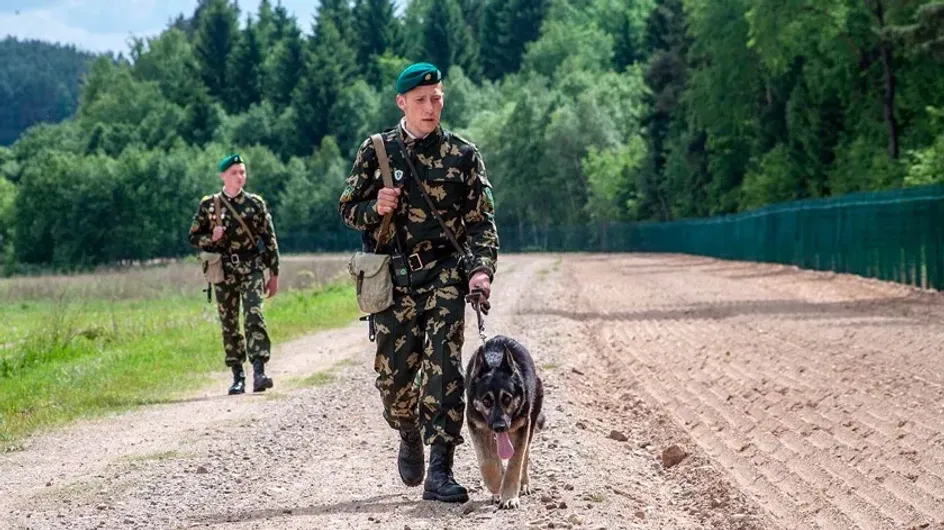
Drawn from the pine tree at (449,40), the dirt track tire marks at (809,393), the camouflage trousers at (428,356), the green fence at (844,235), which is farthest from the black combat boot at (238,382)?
the pine tree at (449,40)

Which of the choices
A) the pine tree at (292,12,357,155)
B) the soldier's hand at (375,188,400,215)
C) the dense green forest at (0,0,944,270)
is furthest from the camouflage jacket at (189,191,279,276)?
the pine tree at (292,12,357,155)

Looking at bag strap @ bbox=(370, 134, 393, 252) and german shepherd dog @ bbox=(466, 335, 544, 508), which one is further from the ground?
bag strap @ bbox=(370, 134, 393, 252)

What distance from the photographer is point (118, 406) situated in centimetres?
1461

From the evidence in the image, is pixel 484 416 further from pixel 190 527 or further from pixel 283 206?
pixel 283 206

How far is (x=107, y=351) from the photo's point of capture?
2191 centimetres

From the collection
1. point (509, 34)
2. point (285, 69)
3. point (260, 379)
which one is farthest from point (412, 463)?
point (509, 34)

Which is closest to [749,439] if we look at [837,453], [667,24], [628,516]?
[837,453]

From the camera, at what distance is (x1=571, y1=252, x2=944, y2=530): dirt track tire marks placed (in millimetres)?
9102

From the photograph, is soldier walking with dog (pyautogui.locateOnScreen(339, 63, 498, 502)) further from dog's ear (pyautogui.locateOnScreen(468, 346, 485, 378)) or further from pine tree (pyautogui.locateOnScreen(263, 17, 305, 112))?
pine tree (pyautogui.locateOnScreen(263, 17, 305, 112))

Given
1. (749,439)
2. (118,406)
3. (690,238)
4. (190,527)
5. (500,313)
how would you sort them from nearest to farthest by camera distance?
(190,527)
(749,439)
(118,406)
(500,313)
(690,238)

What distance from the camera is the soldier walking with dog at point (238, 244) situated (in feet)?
48.5

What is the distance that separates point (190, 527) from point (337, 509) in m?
0.83

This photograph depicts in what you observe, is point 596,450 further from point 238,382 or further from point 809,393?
point 238,382

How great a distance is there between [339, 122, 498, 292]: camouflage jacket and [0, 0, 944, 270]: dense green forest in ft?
93.3
